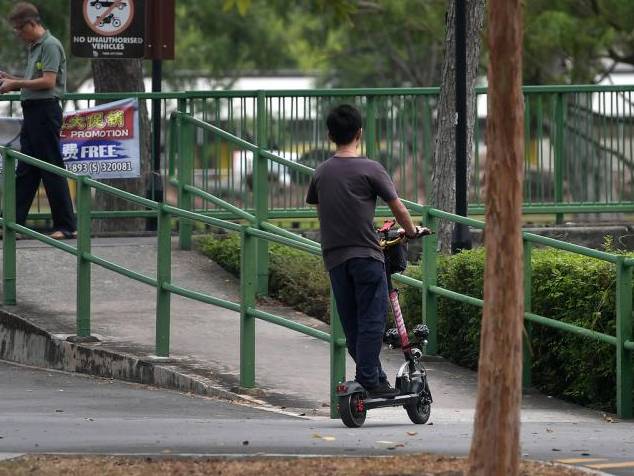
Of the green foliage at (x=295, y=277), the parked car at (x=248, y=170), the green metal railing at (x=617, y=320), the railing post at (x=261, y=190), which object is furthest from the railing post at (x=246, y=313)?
the parked car at (x=248, y=170)

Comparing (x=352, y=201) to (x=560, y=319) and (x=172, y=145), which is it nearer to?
(x=560, y=319)

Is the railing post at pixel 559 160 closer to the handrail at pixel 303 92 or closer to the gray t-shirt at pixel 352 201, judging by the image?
the handrail at pixel 303 92

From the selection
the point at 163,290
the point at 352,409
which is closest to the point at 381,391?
the point at 352,409

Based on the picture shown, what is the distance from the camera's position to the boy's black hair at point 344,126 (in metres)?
8.68

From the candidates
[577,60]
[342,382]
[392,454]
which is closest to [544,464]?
[392,454]

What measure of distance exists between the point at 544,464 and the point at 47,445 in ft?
7.75

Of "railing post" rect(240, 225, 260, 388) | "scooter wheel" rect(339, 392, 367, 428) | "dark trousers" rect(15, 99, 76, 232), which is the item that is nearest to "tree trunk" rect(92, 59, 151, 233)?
"dark trousers" rect(15, 99, 76, 232)

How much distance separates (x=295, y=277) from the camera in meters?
13.2

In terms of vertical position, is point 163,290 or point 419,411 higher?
point 163,290

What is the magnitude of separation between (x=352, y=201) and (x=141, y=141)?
636 centimetres

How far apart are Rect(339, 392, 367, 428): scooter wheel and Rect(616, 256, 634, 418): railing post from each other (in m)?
1.87

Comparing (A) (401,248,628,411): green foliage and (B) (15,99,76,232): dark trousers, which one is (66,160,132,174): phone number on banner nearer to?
(B) (15,99,76,232): dark trousers

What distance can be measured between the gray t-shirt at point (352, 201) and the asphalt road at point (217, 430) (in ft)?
3.16

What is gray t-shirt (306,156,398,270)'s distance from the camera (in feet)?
28.3
